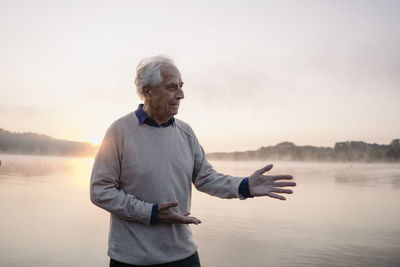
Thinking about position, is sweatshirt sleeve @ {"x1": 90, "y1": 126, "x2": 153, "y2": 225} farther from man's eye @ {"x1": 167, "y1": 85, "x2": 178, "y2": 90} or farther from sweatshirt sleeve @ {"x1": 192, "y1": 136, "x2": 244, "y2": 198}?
sweatshirt sleeve @ {"x1": 192, "y1": 136, "x2": 244, "y2": 198}

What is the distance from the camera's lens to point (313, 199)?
1188cm

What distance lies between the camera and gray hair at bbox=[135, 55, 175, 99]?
88.7 inches

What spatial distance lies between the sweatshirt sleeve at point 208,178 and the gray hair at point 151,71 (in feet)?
1.46

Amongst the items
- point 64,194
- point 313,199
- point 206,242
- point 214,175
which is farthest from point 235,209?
point 214,175

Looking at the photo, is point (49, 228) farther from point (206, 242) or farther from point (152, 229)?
point (152, 229)

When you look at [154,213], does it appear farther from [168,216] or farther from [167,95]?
[167,95]

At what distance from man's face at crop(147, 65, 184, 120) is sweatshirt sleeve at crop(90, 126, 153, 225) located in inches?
10.5

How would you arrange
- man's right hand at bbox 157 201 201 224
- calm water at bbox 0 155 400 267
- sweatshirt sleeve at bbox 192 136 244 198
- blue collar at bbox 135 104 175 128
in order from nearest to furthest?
man's right hand at bbox 157 201 201 224, blue collar at bbox 135 104 175 128, sweatshirt sleeve at bbox 192 136 244 198, calm water at bbox 0 155 400 267

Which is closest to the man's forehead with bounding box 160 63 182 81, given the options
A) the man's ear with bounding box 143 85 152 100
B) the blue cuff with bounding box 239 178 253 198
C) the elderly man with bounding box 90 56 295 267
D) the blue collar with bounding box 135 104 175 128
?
the elderly man with bounding box 90 56 295 267

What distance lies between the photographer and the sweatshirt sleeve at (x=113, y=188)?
2.05m

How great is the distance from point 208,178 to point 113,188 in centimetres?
61

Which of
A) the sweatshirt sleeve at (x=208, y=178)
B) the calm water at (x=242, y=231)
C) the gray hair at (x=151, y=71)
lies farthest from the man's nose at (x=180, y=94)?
the calm water at (x=242, y=231)

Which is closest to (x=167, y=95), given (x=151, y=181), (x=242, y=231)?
(x=151, y=181)

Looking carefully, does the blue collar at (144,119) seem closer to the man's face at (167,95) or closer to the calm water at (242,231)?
the man's face at (167,95)
